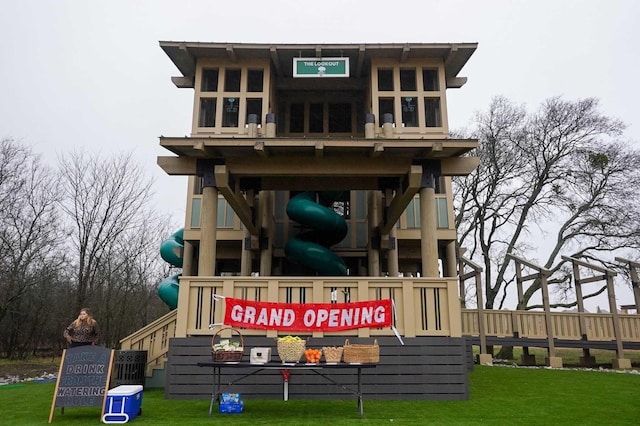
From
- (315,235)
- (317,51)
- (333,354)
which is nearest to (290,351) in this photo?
(333,354)

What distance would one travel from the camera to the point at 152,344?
35.6 ft

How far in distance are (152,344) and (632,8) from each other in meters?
19.8

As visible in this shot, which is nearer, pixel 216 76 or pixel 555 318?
pixel 216 76

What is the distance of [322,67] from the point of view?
42.5 ft

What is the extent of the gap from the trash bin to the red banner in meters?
3.10

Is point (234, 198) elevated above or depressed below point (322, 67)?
below

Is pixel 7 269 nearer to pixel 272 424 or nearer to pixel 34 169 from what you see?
pixel 34 169

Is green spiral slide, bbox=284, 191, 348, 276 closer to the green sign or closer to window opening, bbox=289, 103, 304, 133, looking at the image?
the green sign

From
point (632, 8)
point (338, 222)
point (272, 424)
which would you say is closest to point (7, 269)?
point (338, 222)

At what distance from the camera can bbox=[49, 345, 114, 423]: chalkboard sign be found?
264 inches

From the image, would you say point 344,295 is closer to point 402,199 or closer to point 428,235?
point 428,235

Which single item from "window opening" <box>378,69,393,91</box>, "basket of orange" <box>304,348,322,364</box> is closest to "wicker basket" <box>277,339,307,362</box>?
"basket of orange" <box>304,348,322,364</box>

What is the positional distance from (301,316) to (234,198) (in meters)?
3.31

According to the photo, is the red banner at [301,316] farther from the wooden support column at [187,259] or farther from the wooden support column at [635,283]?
the wooden support column at [635,283]
